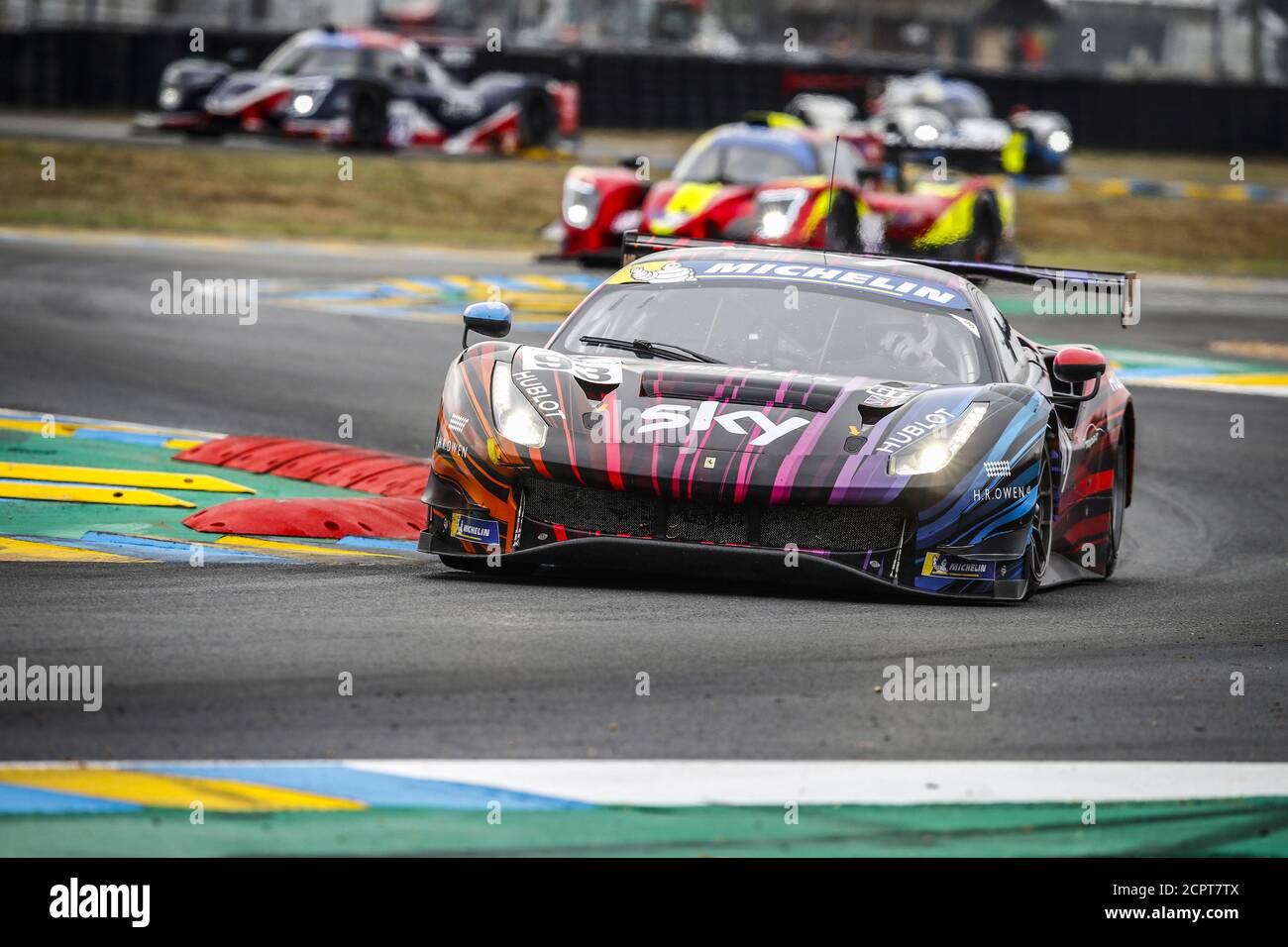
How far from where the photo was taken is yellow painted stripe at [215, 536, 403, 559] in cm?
744

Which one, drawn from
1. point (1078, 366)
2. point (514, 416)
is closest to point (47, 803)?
point (514, 416)

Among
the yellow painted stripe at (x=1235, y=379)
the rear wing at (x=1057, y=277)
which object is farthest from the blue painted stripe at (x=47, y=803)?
the yellow painted stripe at (x=1235, y=379)

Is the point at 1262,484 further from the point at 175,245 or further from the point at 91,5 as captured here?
the point at 91,5

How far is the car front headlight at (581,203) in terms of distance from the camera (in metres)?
18.9

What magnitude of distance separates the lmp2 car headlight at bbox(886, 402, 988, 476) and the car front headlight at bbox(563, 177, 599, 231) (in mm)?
12424

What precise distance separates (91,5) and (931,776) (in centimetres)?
3284

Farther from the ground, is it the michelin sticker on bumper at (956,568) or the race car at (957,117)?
the race car at (957,117)

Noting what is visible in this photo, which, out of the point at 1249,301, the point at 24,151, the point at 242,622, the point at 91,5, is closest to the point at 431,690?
the point at 242,622

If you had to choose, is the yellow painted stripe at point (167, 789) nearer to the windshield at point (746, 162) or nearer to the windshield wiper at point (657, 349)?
the windshield wiper at point (657, 349)

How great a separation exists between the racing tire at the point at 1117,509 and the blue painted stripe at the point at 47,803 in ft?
16.6

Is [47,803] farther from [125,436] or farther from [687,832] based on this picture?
[125,436]

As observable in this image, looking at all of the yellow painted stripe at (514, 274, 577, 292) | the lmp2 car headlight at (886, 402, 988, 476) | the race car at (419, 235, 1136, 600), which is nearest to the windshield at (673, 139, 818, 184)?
the yellow painted stripe at (514, 274, 577, 292)

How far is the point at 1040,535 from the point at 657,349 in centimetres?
149
